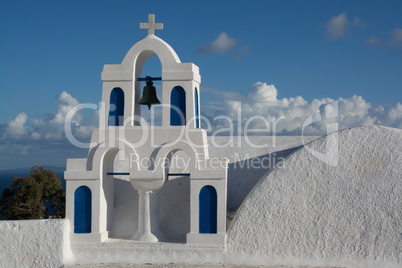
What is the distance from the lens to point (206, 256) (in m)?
10.9

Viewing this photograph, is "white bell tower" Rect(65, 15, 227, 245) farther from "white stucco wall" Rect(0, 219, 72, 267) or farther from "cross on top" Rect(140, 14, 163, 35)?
"white stucco wall" Rect(0, 219, 72, 267)

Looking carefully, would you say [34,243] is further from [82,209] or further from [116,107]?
[116,107]

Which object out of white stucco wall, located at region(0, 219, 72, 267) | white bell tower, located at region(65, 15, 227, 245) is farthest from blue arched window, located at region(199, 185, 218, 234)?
white stucco wall, located at region(0, 219, 72, 267)

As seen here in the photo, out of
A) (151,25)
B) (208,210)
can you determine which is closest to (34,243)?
(208,210)

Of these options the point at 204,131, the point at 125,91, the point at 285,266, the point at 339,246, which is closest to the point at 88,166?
the point at 125,91

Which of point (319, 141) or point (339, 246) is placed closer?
point (339, 246)

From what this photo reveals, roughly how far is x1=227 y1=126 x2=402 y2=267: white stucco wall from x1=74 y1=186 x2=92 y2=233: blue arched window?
3502mm

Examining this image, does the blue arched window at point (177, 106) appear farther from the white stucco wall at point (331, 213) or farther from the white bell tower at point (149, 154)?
the white stucco wall at point (331, 213)

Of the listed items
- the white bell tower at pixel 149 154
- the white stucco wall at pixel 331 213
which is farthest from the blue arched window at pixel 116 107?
the white stucco wall at pixel 331 213

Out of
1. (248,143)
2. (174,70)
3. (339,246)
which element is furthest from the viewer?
(248,143)

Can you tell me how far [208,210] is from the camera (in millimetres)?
11117

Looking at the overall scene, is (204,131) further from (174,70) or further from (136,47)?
(136,47)

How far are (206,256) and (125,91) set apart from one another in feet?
14.7

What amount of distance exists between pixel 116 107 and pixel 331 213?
5.83 m
